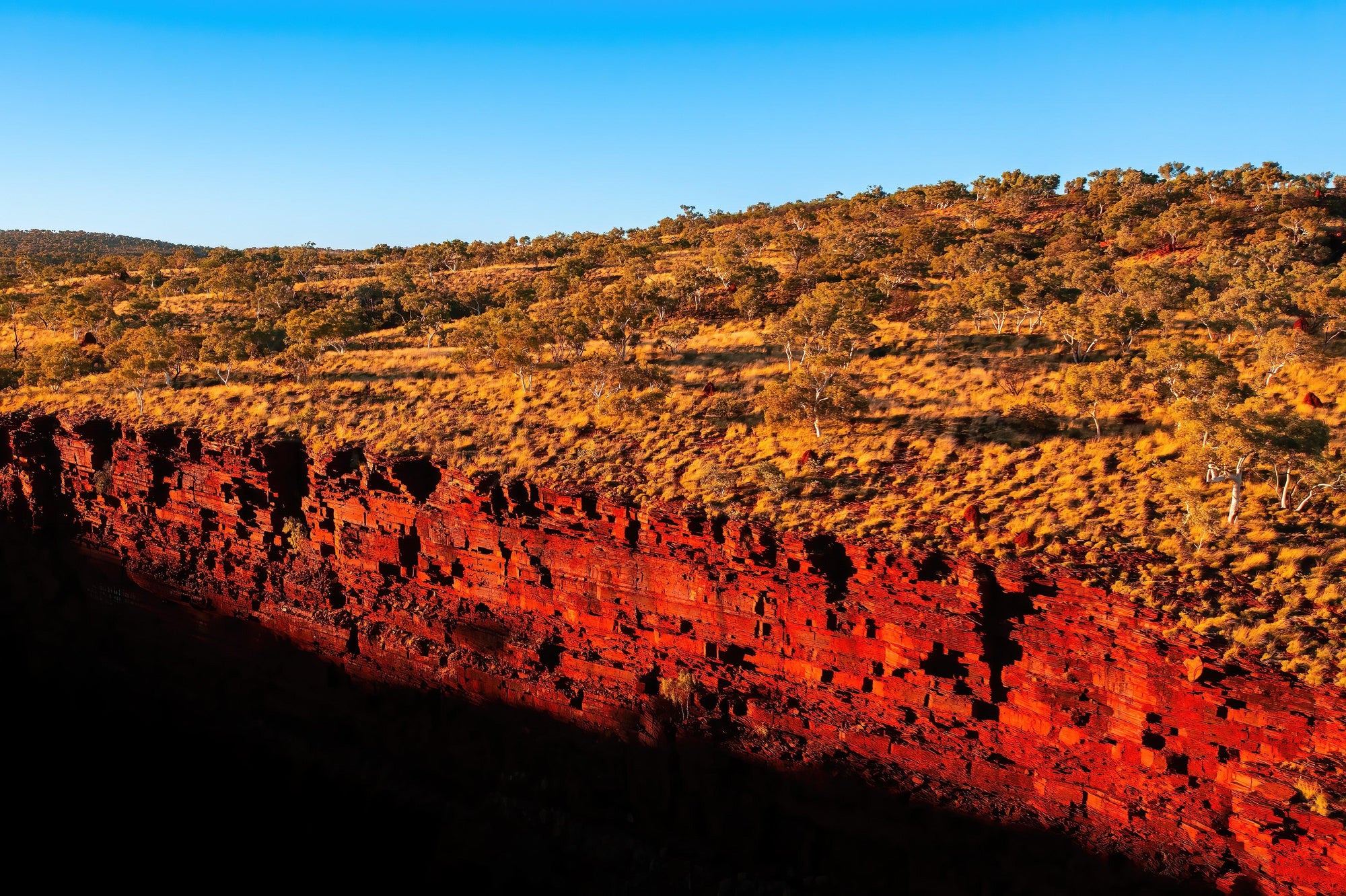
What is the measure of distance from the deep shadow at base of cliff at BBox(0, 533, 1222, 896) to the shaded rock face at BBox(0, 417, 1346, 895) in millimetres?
870

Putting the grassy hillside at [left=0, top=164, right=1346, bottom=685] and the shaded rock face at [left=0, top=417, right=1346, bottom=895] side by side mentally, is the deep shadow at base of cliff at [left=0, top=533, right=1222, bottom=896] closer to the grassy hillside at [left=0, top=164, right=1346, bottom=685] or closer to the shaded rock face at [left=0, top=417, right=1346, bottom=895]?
the shaded rock face at [left=0, top=417, right=1346, bottom=895]

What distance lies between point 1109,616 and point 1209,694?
7.27 feet

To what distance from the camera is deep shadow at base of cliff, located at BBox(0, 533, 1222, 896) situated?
57.9 ft

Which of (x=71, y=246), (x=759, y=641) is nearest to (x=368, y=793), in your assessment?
(x=759, y=641)

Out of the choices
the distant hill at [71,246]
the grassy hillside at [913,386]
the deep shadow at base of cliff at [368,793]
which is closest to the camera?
the grassy hillside at [913,386]

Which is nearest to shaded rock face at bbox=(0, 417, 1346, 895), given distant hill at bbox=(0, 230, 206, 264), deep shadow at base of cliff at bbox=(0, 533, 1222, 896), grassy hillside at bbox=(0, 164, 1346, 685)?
deep shadow at base of cliff at bbox=(0, 533, 1222, 896)

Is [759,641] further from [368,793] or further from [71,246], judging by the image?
[71,246]

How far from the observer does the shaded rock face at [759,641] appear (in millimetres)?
14461

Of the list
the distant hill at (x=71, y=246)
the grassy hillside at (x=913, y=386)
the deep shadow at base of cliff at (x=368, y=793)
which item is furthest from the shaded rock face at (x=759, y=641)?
the distant hill at (x=71, y=246)

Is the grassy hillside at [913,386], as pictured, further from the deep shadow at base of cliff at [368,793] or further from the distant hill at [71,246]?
the distant hill at [71,246]

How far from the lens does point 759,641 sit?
18.7 metres

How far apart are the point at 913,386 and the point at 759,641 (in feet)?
43.1

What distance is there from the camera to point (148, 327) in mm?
36406

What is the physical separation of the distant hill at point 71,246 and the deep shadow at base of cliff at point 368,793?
9297cm
